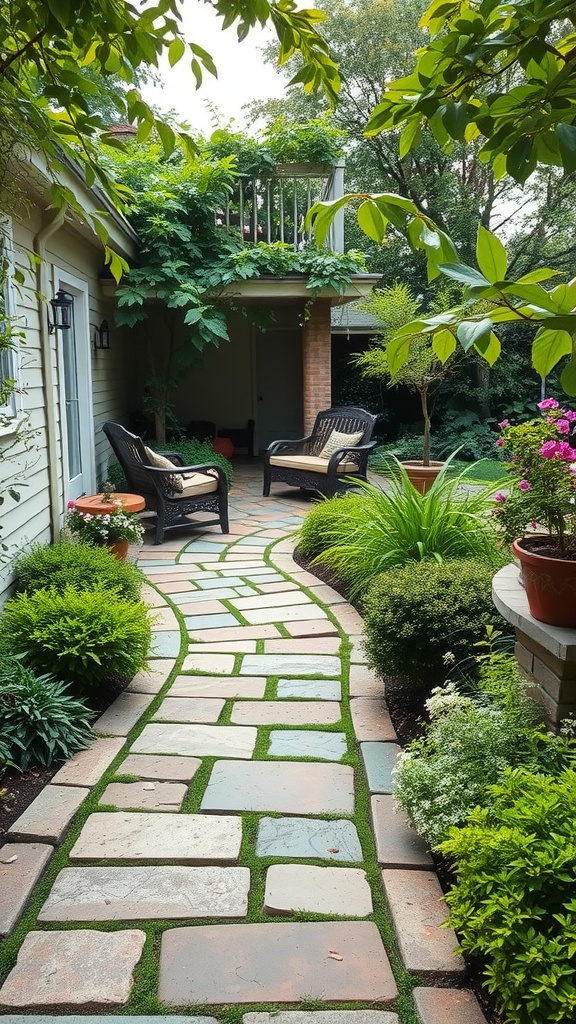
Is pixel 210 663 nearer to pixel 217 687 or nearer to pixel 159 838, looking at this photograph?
pixel 217 687

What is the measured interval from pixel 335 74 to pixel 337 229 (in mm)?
7396

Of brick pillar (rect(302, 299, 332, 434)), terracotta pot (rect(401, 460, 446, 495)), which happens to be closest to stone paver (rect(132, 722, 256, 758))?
terracotta pot (rect(401, 460, 446, 495))

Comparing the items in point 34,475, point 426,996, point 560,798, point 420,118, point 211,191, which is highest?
point 211,191

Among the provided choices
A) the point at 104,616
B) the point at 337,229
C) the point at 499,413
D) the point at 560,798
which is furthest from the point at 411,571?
the point at 499,413

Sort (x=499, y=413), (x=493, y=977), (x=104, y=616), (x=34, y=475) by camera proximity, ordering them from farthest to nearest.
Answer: (x=499, y=413), (x=34, y=475), (x=104, y=616), (x=493, y=977)

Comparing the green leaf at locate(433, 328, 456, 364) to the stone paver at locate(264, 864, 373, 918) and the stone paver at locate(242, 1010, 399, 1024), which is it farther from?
the stone paver at locate(264, 864, 373, 918)

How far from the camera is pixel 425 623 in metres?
3.11

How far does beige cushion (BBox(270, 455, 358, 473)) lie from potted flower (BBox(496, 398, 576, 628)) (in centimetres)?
491

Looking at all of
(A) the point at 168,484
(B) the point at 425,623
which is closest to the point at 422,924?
(B) the point at 425,623

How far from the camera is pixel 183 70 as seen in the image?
1558mm

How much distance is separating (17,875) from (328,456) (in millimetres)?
6382

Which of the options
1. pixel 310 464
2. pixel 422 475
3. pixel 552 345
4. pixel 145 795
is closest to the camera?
pixel 552 345

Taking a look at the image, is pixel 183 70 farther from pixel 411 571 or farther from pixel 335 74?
pixel 411 571

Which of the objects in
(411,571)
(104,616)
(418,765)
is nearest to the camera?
(418,765)
